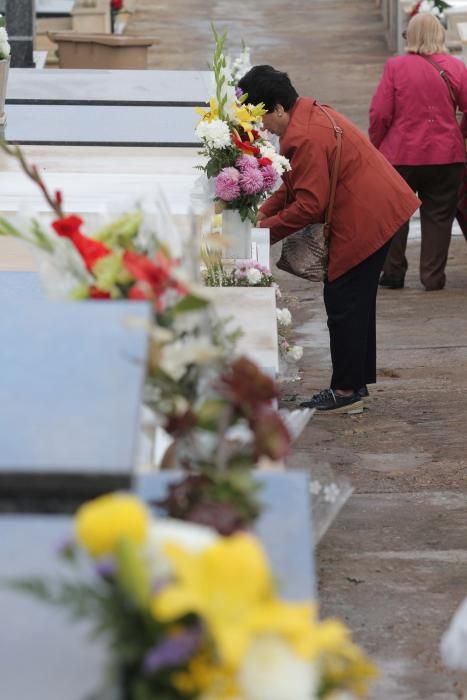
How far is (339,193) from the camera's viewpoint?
19.7 ft

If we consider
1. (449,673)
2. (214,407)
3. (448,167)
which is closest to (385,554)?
(449,673)

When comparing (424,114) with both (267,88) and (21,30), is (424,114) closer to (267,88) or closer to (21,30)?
(267,88)

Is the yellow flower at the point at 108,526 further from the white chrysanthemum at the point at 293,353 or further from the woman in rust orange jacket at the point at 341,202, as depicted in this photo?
the white chrysanthemum at the point at 293,353

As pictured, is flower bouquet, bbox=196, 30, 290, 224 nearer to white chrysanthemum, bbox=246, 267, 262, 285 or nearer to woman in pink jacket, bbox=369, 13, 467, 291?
white chrysanthemum, bbox=246, 267, 262, 285

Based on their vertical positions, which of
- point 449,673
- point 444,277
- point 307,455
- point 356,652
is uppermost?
point 356,652

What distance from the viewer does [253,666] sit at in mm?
1572

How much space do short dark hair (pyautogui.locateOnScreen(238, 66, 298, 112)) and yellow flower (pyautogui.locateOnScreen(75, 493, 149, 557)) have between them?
4.17m

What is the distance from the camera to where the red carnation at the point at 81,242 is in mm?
2595

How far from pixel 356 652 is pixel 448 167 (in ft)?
23.0

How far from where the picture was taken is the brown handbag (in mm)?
6051

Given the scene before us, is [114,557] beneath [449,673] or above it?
above

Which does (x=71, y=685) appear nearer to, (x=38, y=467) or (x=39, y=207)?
(x=38, y=467)

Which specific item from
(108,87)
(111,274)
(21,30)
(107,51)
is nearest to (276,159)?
(111,274)

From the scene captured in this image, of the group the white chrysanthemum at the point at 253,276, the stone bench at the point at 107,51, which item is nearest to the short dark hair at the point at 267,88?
the white chrysanthemum at the point at 253,276
